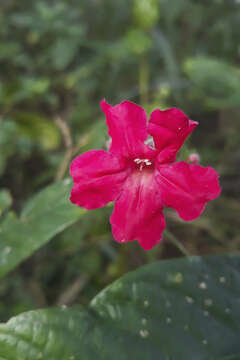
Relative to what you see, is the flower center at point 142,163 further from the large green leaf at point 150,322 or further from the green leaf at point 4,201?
→ the green leaf at point 4,201

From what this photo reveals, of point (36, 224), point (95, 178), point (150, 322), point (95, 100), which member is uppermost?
point (95, 178)

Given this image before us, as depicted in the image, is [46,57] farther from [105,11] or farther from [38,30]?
[105,11]

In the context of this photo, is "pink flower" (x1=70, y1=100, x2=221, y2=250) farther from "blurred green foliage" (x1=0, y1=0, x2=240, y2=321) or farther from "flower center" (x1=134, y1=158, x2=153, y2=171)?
"blurred green foliage" (x1=0, y1=0, x2=240, y2=321)

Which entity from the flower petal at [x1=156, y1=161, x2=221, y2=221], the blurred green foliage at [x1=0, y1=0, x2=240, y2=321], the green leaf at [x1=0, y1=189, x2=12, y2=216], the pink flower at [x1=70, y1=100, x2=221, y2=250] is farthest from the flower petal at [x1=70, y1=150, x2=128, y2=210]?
the green leaf at [x1=0, y1=189, x2=12, y2=216]

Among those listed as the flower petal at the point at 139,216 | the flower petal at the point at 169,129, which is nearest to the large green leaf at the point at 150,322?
the flower petal at the point at 139,216

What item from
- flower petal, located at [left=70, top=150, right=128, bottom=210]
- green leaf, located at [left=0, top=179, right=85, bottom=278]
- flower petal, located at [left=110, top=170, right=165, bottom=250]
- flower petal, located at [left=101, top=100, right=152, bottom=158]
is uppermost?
flower petal, located at [left=101, top=100, right=152, bottom=158]

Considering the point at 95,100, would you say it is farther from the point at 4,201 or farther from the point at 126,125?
the point at 126,125

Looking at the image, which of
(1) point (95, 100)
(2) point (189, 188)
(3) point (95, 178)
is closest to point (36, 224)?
(3) point (95, 178)
